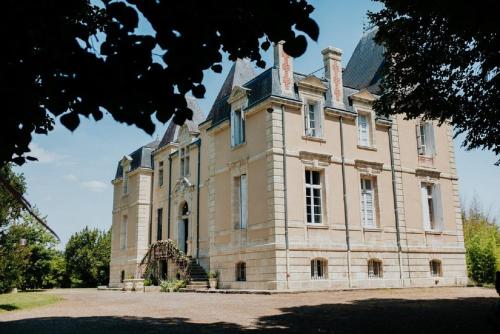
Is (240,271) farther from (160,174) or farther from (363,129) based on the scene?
(160,174)

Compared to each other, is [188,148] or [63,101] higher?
[188,148]

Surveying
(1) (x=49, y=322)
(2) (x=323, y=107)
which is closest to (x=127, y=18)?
(1) (x=49, y=322)

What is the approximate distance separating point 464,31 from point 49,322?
30.4ft

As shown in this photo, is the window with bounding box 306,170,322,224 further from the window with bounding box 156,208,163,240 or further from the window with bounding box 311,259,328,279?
the window with bounding box 156,208,163,240

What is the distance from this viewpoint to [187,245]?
77.7 ft

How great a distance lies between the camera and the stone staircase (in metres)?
19.5

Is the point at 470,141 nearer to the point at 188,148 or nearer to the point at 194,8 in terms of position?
the point at 194,8

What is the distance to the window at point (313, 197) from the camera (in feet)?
58.7

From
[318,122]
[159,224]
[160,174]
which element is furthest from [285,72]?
[159,224]

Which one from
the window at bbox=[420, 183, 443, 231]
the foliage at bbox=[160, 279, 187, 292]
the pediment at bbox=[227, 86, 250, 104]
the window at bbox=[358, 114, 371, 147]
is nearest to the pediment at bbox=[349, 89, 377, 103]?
the window at bbox=[358, 114, 371, 147]

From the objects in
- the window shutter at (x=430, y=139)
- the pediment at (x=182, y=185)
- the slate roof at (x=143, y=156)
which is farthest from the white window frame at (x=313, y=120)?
the slate roof at (x=143, y=156)

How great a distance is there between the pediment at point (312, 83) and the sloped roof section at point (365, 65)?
3.88m

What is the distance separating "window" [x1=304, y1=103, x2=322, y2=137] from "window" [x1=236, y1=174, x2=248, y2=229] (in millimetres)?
3182

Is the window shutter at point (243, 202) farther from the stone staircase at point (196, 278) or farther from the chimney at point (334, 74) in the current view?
the chimney at point (334, 74)
